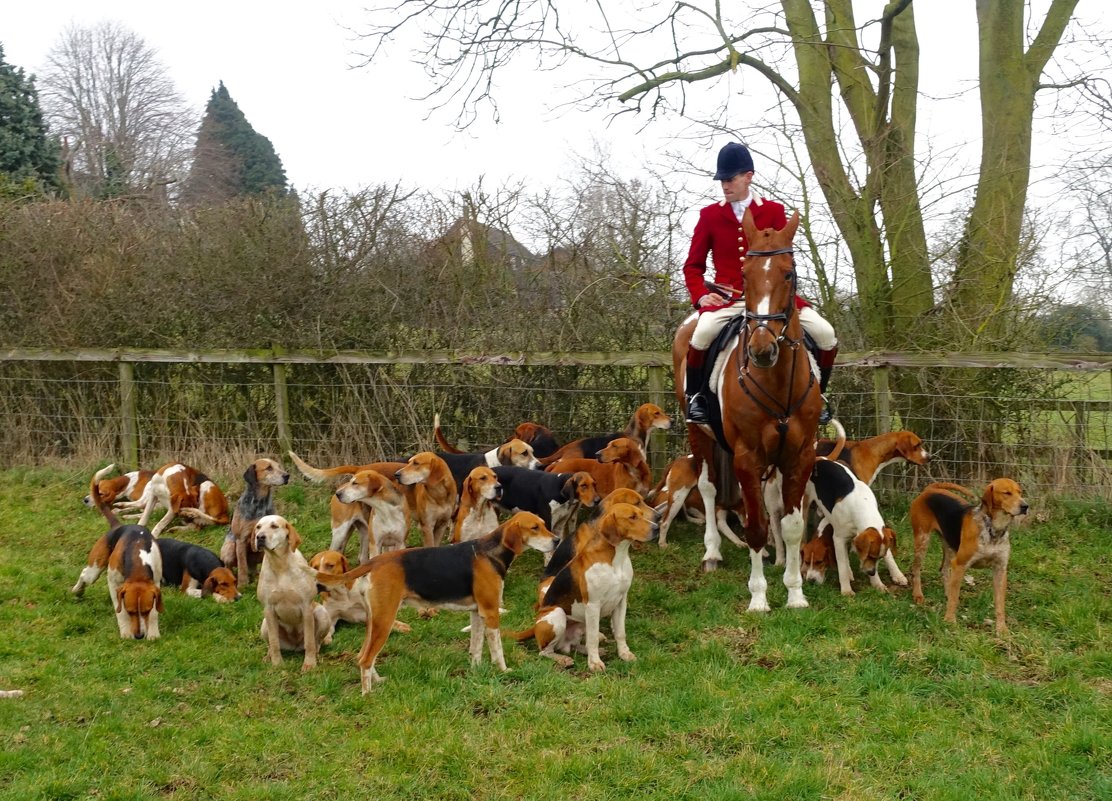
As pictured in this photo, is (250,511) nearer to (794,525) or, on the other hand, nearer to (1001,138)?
(794,525)

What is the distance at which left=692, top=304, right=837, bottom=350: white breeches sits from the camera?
6.32 m

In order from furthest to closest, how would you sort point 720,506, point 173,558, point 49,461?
point 49,461 < point 720,506 < point 173,558

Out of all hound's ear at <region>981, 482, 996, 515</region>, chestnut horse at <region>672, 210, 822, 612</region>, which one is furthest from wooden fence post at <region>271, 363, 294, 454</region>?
hound's ear at <region>981, 482, 996, 515</region>

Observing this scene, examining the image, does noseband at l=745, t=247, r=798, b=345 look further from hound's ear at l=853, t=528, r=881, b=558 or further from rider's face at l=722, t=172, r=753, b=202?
hound's ear at l=853, t=528, r=881, b=558

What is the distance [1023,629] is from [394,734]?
364cm

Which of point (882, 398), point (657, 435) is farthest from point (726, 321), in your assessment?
point (657, 435)

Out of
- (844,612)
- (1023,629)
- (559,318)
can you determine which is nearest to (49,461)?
(559,318)

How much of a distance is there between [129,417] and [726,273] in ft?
24.4

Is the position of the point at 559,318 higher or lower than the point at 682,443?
higher

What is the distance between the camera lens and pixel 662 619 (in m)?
6.14

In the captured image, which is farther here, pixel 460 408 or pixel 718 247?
pixel 460 408

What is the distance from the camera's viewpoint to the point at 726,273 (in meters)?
6.91

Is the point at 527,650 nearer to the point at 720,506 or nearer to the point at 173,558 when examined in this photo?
the point at 720,506

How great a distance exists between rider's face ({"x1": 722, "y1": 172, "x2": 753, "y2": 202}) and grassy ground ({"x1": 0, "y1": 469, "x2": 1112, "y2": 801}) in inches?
107
